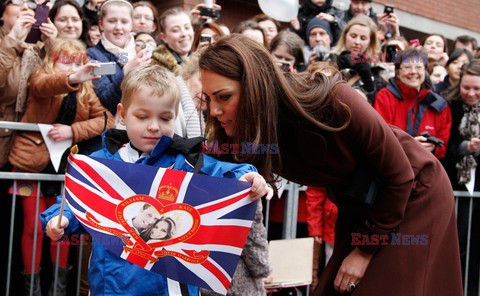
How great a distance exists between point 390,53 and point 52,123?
3.36 metres

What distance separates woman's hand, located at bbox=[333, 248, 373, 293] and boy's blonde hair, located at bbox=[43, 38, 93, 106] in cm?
233

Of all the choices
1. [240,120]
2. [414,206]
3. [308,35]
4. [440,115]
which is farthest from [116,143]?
[308,35]

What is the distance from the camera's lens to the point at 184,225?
2.39 m

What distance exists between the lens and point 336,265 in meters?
2.83

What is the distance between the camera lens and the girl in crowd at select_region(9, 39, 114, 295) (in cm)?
391

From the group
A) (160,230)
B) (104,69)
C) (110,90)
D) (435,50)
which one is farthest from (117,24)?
(435,50)

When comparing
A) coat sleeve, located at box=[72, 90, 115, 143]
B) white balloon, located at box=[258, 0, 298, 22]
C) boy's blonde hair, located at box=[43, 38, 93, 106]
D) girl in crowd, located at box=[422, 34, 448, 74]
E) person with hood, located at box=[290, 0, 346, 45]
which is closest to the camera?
coat sleeve, located at box=[72, 90, 115, 143]

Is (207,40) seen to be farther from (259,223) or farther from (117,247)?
(117,247)

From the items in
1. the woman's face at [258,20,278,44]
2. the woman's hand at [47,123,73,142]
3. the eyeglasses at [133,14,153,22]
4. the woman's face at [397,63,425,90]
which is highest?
the woman's face at [258,20,278,44]

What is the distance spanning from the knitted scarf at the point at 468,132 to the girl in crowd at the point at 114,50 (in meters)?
2.95

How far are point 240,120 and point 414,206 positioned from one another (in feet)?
3.03

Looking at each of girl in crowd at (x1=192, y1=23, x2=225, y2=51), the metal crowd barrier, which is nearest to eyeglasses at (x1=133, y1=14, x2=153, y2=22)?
girl in crowd at (x1=192, y1=23, x2=225, y2=51)

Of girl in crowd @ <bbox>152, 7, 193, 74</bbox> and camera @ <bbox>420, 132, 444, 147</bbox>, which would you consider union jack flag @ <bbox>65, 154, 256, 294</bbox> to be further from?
camera @ <bbox>420, 132, 444, 147</bbox>

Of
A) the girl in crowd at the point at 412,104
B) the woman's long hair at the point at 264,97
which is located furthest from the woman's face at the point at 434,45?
the woman's long hair at the point at 264,97
